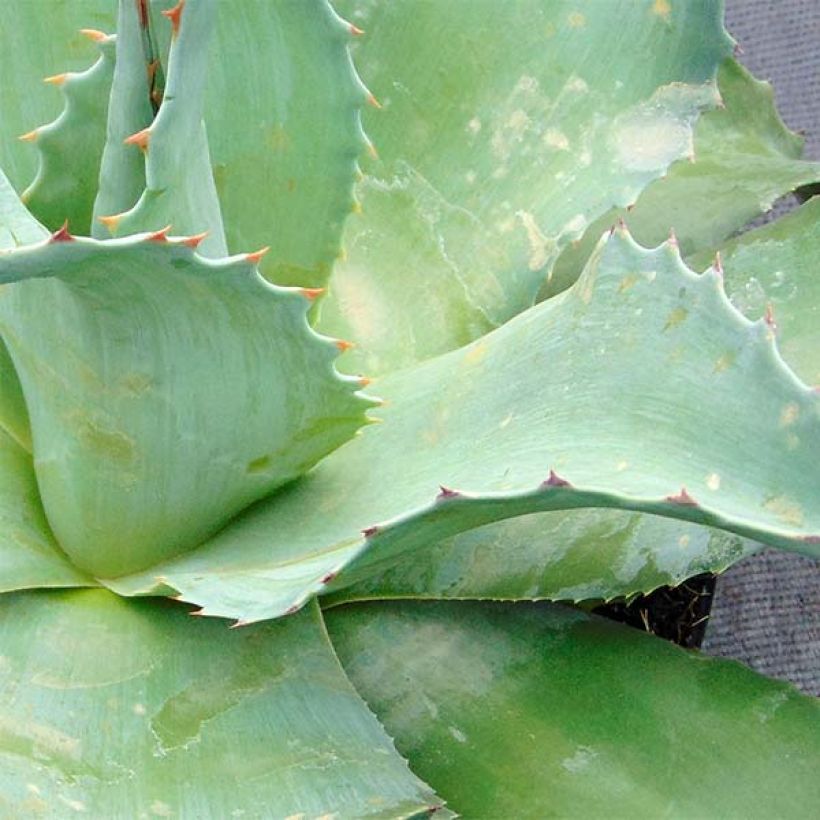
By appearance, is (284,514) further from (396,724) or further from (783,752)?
(783,752)

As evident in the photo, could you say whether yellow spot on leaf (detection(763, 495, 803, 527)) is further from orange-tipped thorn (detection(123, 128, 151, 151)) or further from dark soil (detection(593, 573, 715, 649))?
dark soil (detection(593, 573, 715, 649))

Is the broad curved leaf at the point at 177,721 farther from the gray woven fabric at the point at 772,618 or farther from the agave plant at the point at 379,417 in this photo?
the gray woven fabric at the point at 772,618

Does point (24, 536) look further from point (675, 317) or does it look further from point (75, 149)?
point (675, 317)

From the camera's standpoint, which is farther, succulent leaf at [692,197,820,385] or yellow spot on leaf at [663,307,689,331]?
succulent leaf at [692,197,820,385]

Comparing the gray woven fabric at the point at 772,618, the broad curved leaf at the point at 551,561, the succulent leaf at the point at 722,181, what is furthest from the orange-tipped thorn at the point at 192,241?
the gray woven fabric at the point at 772,618

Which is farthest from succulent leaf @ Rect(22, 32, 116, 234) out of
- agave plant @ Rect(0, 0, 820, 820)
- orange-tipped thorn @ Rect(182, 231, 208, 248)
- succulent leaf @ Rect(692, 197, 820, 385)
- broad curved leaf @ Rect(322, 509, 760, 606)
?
succulent leaf @ Rect(692, 197, 820, 385)

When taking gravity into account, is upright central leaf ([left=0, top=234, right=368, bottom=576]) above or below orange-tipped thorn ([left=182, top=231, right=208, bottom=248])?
below

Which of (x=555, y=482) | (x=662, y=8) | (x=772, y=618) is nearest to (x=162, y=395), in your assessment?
(x=555, y=482)

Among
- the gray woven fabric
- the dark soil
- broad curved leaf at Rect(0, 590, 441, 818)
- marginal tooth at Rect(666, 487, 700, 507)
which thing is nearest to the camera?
marginal tooth at Rect(666, 487, 700, 507)
